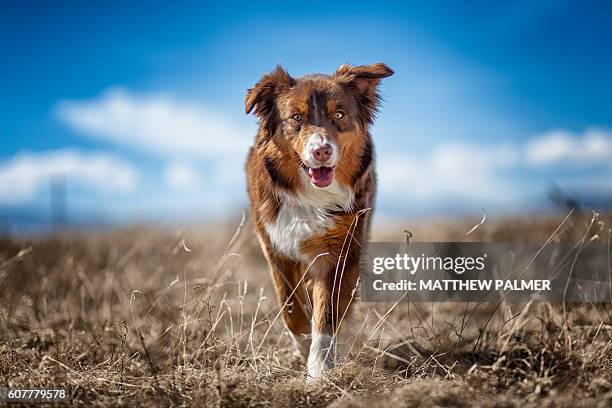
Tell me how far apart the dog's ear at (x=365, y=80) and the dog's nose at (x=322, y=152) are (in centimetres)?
77

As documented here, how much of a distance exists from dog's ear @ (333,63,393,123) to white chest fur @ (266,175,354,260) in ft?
2.48

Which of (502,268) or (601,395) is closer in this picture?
(601,395)

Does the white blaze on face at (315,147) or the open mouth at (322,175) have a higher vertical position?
the white blaze on face at (315,147)

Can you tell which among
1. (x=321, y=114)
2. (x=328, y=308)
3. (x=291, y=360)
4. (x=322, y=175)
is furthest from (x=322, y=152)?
(x=291, y=360)

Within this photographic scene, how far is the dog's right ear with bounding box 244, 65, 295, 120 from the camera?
4.27m

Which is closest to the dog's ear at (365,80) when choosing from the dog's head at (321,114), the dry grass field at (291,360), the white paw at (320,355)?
the dog's head at (321,114)

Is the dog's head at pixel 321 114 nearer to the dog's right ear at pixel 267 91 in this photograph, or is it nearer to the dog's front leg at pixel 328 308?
the dog's right ear at pixel 267 91

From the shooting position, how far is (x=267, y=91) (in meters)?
4.33

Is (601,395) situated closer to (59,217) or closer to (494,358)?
(494,358)

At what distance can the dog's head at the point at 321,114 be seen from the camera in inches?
150

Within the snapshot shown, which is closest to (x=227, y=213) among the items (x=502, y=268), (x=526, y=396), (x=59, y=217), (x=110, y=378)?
(x=59, y=217)

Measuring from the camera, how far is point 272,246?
424cm

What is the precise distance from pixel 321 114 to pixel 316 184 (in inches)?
20.7

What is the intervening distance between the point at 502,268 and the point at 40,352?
4.14 meters
